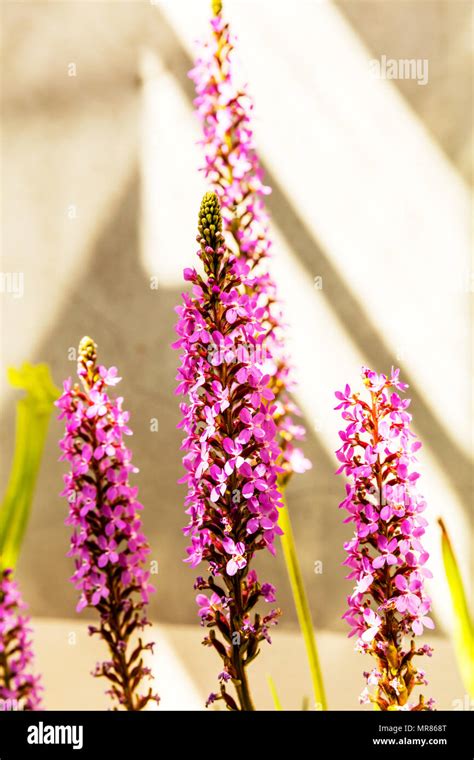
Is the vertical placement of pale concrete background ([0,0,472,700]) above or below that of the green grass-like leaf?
above

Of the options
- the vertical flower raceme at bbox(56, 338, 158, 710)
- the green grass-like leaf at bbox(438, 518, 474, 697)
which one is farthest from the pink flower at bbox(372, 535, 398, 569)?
the vertical flower raceme at bbox(56, 338, 158, 710)

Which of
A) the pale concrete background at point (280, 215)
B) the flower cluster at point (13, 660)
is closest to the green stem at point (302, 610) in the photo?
the flower cluster at point (13, 660)

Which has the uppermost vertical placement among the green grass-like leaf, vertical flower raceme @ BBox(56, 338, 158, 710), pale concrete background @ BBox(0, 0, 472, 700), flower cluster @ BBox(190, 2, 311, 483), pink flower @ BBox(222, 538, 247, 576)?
pale concrete background @ BBox(0, 0, 472, 700)

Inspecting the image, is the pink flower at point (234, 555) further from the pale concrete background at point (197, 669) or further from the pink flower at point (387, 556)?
the pale concrete background at point (197, 669)

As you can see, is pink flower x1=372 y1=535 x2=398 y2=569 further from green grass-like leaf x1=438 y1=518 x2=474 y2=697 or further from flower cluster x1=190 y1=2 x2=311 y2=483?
flower cluster x1=190 y1=2 x2=311 y2=483
